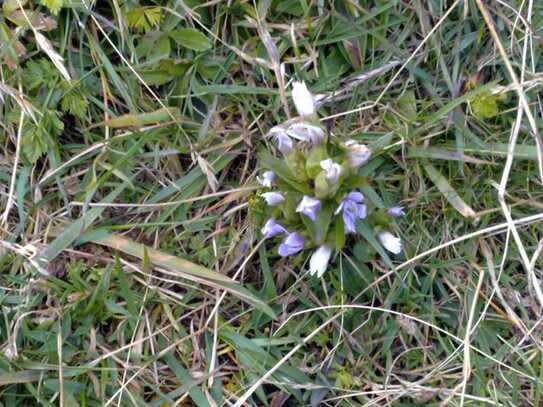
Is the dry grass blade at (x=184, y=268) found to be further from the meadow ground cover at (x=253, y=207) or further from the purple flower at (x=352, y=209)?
the purple flower at (x=352, y=209)

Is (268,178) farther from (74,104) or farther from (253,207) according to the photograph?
(74,104)

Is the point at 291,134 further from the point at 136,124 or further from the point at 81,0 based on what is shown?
the point at 81,0

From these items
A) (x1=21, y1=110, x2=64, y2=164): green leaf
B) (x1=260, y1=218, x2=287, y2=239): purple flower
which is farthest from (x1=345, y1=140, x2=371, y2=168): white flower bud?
(x1=21, y1=110, x2=64, y2=164): green leaf

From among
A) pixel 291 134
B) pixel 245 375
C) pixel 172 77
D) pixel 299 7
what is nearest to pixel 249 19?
pixel 299 7

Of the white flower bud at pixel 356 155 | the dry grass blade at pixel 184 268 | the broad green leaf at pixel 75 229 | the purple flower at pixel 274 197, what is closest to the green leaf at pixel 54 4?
the broad green leaf at pixel 75 229

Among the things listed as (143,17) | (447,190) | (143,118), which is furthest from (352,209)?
(143,17)

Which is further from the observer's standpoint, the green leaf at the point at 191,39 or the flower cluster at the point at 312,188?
the green leaf at the point at 191,39
